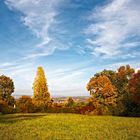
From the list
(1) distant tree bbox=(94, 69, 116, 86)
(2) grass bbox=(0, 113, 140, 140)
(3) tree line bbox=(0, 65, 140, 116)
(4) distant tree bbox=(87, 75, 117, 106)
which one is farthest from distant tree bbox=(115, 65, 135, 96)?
(2) grass bbox=(0, 113, 140, 140)

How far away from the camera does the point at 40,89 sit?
69125 millimetres

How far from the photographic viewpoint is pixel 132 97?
164ft

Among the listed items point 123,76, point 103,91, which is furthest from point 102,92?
point 123,76

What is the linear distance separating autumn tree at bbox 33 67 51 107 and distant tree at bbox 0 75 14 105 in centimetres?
735

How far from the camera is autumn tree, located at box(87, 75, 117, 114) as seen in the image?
55.5 m

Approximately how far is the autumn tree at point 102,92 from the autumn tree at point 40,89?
1597cm

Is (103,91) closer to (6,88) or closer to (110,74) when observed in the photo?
(110,74)

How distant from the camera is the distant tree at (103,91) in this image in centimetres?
5546

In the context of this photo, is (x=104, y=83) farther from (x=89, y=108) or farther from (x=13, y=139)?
(x=13, y=139)

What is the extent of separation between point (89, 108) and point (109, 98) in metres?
5.02

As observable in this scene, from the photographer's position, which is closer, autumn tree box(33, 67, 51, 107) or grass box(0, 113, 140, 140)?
grass box(0, 113, 140, 140)

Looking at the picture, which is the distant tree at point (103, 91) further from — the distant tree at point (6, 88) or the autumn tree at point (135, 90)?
the distant tree at point (6, 88)

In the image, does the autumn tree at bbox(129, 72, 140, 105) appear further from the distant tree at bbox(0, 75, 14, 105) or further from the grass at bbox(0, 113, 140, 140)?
the distant tree at bbox(0, 75, 14, 105)

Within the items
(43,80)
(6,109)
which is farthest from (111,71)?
(6,109)
